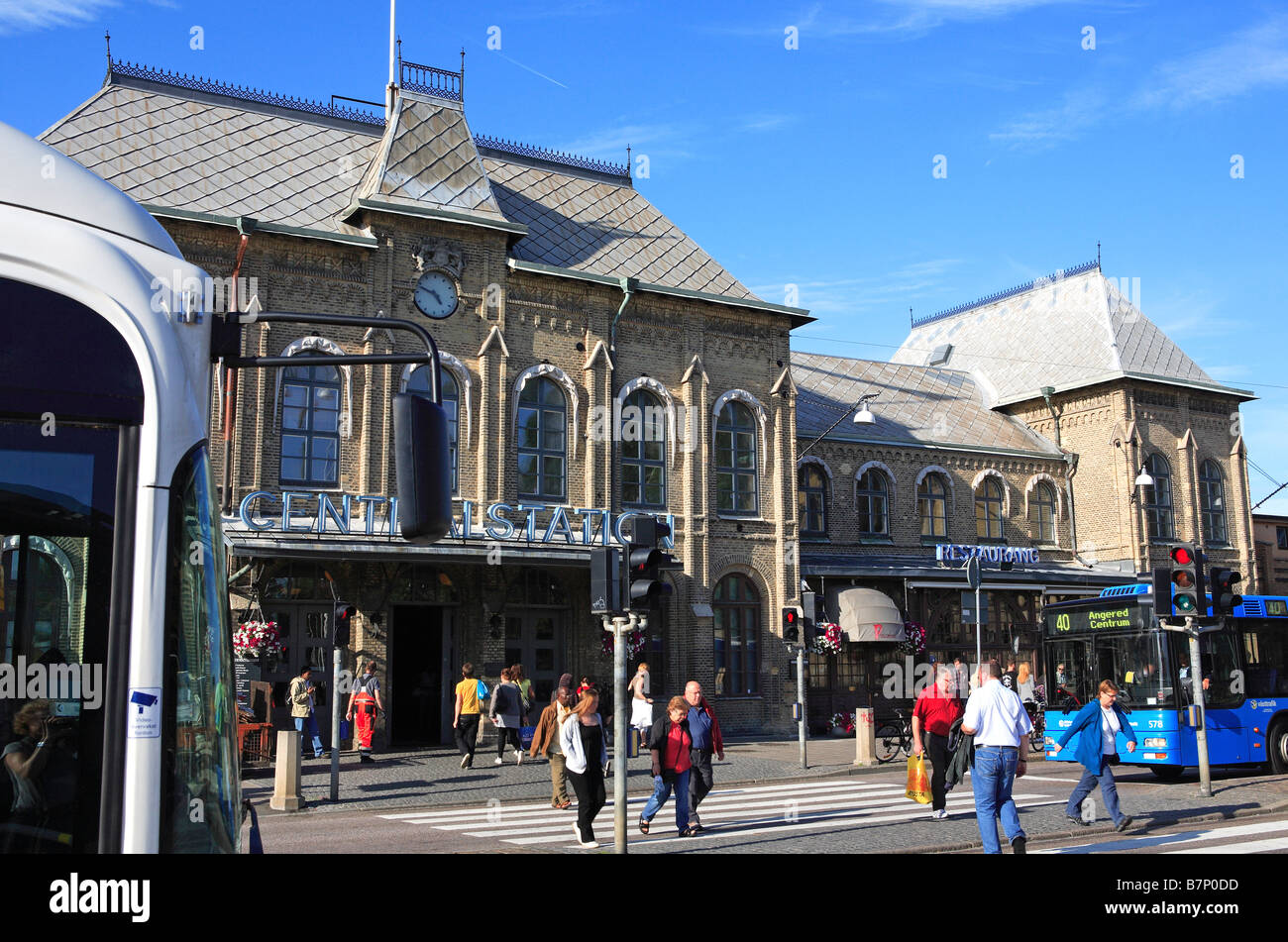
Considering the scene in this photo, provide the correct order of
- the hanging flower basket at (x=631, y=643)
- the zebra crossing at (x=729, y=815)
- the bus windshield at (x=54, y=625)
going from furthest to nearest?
the hanging flower basket at (x=631, y=643)
the zebra crossing at (x=729, y=815)
the bus windshield at (x=54, y=625)

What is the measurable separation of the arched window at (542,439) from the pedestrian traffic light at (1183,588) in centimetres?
1381

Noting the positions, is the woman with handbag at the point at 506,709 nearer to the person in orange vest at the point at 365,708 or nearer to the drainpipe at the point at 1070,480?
the person in orange vest at the point at 365,708

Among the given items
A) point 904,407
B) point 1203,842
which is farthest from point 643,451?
point 1203,842

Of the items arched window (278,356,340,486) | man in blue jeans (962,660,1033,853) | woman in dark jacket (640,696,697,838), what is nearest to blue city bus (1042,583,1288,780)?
woman in dark jacket (640,696,697,838)

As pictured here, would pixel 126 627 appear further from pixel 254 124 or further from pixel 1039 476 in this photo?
pixel 1039 476

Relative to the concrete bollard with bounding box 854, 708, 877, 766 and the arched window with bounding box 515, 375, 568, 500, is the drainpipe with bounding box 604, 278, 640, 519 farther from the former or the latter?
the concrete bollard with bounding box 854, 708, 877, 766

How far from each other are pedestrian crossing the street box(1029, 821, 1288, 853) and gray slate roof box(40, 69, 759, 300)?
732 inches

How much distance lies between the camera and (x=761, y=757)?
23.0 meters

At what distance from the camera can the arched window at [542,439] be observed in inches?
1023

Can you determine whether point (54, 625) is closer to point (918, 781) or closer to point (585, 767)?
point (585, 767)

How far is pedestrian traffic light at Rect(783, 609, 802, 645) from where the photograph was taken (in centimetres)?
2127

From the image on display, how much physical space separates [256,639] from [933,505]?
2227cm

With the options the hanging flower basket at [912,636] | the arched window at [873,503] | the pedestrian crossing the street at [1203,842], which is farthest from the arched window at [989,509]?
the pedestrian crossing the street at [1203,842]
